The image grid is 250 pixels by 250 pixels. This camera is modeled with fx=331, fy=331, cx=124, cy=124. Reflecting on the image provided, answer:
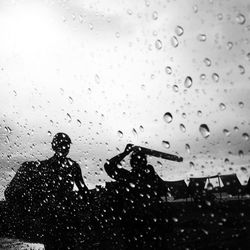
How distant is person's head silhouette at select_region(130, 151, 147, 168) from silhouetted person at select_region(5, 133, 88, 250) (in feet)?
2.69

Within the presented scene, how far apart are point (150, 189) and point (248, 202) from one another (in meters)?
0.84

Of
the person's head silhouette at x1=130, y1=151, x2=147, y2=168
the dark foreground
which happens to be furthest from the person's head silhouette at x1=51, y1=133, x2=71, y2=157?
the person's head silhouette at x1=130, y1=151, x2=147, y2=168

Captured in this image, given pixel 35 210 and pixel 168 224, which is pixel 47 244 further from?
pixel 168 224

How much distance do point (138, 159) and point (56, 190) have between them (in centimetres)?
120

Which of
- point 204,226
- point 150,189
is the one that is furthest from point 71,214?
point 204,226

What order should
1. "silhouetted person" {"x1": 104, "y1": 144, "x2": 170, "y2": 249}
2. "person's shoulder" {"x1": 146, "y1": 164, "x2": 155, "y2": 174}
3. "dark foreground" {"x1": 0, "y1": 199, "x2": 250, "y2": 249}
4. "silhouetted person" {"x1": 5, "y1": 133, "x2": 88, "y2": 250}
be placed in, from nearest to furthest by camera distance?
1. "dark foreground" {"x1": 0, "y1": 199, "x2": 250, "y2": 249}
2. "silhouetted person" {"x1": 104, "y1": 144, "x2": 170, "y2": 249}
3. "person's shoulder" {"x1": 146, "y1": 164, "x2": 155, "y2": 174}
4. "silhouetted person" {"x1": 5, "y1": 133, "x2": 88, "y2": 250}

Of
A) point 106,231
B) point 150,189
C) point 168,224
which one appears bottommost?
point 106,231

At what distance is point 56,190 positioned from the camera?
11.7ft

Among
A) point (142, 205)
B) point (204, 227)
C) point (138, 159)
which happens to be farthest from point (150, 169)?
point (204, 227)

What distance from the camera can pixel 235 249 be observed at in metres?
2.12

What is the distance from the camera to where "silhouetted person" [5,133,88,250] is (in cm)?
348

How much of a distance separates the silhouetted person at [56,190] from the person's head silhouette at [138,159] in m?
0.82

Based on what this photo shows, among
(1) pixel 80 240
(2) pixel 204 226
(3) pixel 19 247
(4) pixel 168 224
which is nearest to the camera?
(2) pixel 204 226

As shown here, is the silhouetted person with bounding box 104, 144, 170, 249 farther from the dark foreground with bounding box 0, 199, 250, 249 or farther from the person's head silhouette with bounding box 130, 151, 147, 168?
the dark foreground with bounding box 0, 199, 250, 249
